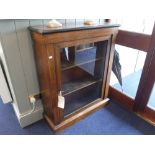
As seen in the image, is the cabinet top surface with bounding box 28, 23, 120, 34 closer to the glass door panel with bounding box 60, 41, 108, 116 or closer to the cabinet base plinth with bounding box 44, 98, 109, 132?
the glass door panel with bounding box 60, 41, 108, 116

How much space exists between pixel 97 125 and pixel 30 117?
0.75 meters

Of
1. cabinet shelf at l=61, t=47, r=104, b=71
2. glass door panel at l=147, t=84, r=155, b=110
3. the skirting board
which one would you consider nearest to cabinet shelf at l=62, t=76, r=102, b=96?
cabinet shelf at l=61, t=47, r=104, b=71

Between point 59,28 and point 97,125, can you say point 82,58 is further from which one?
point 97,125

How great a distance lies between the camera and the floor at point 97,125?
5.03 feet

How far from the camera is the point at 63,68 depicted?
1.36m

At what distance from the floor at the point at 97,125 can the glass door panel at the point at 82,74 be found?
0.64 ft

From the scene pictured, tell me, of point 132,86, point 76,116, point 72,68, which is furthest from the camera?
point 132,86

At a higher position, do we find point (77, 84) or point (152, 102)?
point (77, 84)

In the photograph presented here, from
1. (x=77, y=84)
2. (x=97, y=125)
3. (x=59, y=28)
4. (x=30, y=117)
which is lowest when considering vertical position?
(x=97, y=125)

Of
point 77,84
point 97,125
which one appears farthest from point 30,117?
point 97,125

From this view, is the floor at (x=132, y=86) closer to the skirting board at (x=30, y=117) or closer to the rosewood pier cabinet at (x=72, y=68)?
the rosewood pier cabinet at (x=72, y=68)

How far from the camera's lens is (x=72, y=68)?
151cm
